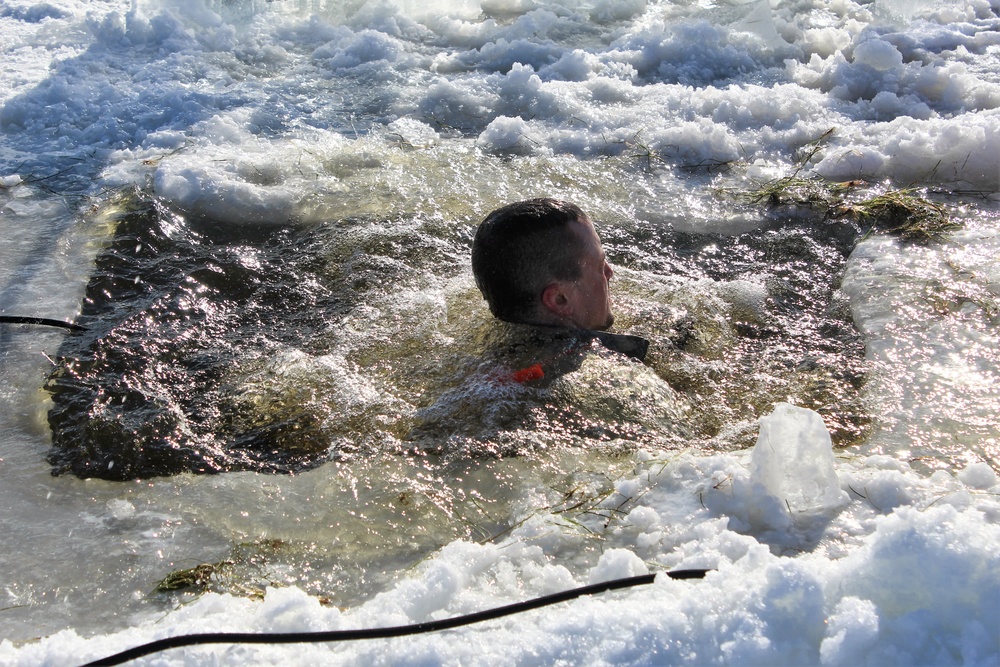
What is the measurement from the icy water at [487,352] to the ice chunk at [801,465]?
0.01 m

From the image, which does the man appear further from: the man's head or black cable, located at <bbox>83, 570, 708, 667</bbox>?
black cable, located at <bbox>83, 570, 708, 667</bbox>

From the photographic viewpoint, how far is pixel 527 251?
130 inches

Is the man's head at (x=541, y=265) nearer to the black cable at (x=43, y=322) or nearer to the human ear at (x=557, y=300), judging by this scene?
the human ear at (x=557, y=300)

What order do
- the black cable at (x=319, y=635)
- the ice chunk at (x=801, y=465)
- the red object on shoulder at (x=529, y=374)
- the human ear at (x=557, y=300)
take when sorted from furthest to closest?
1. the human ear at (x=557, y=300)
2. the red object on shoulder at (x=529, y=374)
3. the ice chunk at (x=801, y=465)
4. the black cable at (x=319, y=635)

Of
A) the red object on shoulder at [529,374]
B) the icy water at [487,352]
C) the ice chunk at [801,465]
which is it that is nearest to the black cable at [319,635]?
the icy water at [487,352]

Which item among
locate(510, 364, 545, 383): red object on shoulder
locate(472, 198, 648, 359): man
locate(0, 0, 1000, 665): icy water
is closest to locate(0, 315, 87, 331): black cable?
locate(0, 0, 1000, 665): icy water

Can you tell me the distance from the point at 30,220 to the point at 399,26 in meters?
4.05

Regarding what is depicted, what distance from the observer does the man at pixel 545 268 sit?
331 centimetres

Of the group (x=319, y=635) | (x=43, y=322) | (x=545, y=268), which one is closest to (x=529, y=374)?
(x=545, y=268)

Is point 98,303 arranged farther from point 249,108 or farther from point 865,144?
point 865,144

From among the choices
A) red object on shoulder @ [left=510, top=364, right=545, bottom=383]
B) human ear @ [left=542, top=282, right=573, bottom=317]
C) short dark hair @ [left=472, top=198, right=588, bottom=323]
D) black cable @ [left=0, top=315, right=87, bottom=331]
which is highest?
short dark hair @ [left=472, top=198, right=588, bottom=323]

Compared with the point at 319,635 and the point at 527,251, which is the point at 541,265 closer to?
the point at 527,251

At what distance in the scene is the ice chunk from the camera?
241 cm

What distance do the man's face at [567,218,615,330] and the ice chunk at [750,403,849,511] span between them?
1.18m
